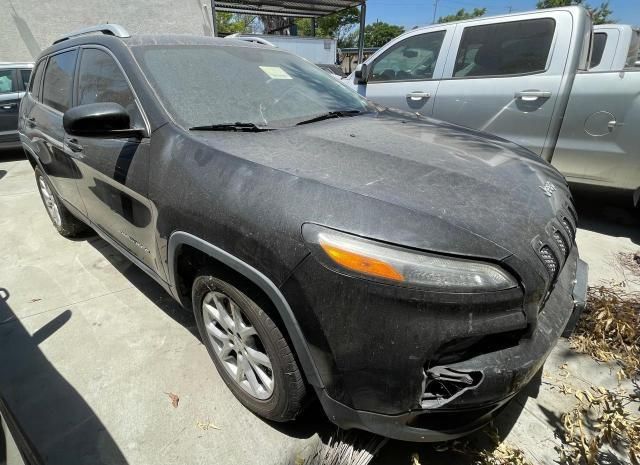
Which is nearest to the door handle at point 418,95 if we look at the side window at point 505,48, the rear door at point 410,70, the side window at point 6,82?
the rear door at point 410,70

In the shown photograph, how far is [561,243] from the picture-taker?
4.91 feet

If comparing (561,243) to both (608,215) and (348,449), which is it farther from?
(608,215)

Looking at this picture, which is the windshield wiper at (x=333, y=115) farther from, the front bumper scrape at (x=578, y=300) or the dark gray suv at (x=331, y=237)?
the front bumper scrape at (x=578, y=300)

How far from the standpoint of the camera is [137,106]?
1971 millimetres

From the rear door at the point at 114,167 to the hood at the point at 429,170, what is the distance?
48 cm

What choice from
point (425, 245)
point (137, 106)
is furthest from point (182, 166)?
point (425, 245)

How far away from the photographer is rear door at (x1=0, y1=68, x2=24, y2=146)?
6.82 metres

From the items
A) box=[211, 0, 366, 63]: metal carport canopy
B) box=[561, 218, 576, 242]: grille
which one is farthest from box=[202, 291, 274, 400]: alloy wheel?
box=[211, 0, 366, 63]: metal carport canopy

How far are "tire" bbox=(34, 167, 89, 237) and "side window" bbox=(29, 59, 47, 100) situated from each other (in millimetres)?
714

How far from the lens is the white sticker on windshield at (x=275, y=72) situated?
8.04 ft

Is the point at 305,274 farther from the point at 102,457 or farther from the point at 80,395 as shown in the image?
the point at 80,395

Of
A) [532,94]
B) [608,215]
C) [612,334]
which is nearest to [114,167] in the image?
[612,334]

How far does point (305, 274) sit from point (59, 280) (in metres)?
2.81

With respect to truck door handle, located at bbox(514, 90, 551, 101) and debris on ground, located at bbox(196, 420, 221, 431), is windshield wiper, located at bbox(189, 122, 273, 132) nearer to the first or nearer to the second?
debris on ground, located at bbox(196, 420, 221, 431)
